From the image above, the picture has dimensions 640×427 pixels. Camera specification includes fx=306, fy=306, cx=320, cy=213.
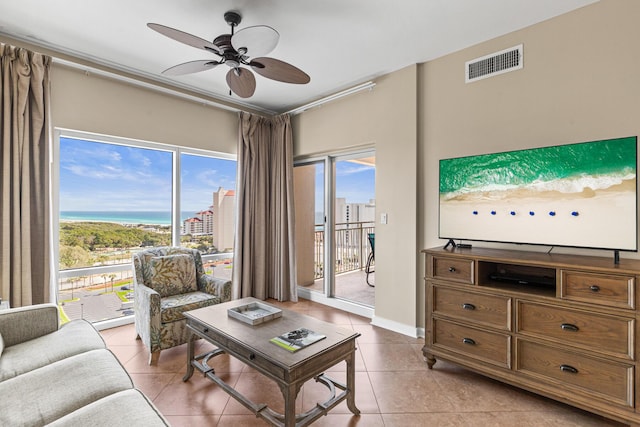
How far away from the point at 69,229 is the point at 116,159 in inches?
33.8

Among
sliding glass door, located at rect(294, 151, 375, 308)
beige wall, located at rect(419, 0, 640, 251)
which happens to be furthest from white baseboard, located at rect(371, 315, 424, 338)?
beige wall, located at rect(419, 0, 640, 251)

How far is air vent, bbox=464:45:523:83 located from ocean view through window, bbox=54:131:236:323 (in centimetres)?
310

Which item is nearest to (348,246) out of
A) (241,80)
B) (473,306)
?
(473,306)

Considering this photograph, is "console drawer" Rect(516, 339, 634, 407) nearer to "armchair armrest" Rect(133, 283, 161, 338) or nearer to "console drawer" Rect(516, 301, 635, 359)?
"console drawer" Rect(516, 301, 635, 359)

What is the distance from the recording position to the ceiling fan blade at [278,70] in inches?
86.9

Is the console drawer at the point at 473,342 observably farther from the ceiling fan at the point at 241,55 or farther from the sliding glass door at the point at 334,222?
the ceiling fan at the point at 241,55

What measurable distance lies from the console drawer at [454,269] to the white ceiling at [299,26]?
73.9 inches

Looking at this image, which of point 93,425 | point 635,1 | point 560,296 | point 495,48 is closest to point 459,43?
point 495,48

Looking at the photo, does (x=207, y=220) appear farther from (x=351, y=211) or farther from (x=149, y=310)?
(x=351, y=211)

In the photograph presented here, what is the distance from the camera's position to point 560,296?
191 cm

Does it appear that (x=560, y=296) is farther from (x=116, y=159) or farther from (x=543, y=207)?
(x=116, y=159)

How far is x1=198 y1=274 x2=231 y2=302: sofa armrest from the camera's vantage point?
290cm

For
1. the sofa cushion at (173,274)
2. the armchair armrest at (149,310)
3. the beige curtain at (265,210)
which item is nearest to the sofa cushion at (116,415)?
the armchair armrest at (149,310)

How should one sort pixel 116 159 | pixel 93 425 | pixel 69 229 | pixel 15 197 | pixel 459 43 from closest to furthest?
pixel 93 425 → pixel 15 197 → pixel 459 43 → pixel 69 229 → pixel 116 159
